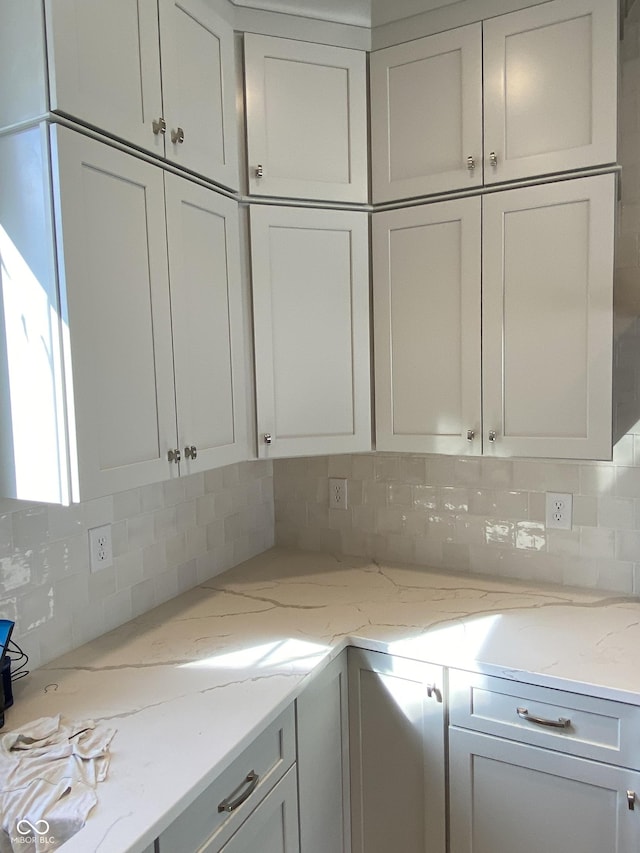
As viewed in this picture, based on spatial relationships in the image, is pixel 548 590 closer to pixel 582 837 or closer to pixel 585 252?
pixel 582 837

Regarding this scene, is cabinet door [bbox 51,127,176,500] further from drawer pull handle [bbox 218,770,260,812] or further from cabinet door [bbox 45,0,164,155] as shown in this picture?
drawer pull handle [bbox 218,770,260,812]

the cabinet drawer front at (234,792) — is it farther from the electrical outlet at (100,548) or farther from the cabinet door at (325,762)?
the electrical outlet at (100,548)

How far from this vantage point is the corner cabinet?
4.07 feet

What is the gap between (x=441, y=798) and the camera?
5.14 feet

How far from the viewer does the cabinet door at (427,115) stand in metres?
1.72

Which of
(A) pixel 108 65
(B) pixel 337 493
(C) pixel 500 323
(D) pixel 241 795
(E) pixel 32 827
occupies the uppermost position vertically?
(A) pixel 108 65

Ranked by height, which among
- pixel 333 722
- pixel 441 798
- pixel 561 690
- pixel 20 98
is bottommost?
pixel 441 798

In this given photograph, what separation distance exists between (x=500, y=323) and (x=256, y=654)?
1106 millimetres

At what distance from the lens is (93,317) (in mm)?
1293

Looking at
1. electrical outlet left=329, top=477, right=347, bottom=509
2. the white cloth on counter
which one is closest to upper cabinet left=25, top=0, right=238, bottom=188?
electrical outlet left=329, top=477, right=347, bottom=509

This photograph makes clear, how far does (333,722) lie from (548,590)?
80cm

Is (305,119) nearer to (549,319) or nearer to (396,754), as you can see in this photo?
(549,319)

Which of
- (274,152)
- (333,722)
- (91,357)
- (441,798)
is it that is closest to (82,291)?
(91,357)

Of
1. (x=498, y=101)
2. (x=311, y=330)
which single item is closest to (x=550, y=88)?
(x=498, y=101)
